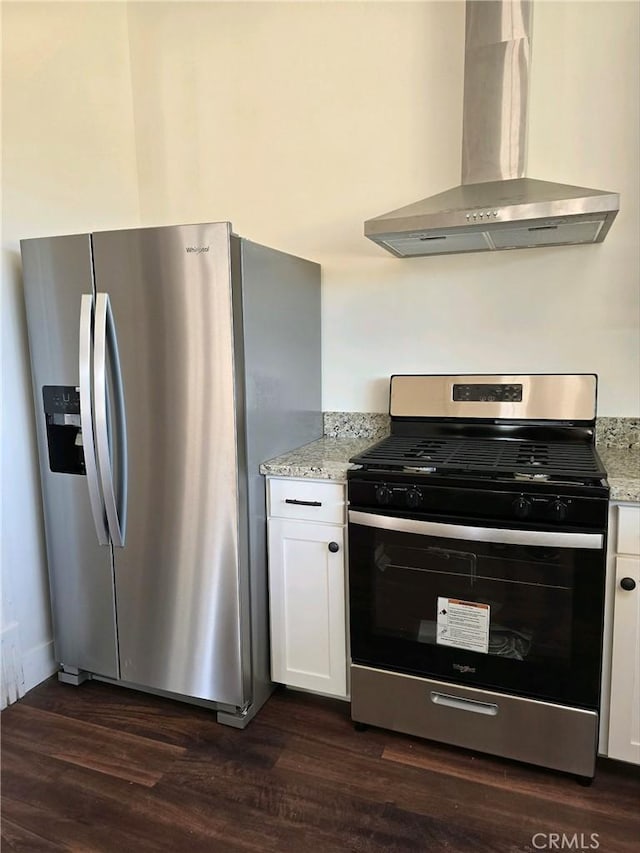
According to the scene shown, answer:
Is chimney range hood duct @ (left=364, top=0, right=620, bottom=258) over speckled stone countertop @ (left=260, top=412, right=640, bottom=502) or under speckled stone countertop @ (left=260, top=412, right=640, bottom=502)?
over

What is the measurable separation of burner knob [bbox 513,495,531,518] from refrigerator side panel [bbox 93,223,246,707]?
88 cm

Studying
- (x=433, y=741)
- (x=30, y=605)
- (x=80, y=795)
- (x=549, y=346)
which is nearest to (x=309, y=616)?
(x=433, y=741)

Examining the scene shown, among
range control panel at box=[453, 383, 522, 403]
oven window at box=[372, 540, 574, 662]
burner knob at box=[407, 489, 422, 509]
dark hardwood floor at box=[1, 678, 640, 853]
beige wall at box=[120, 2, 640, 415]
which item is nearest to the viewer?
dark hardwood floor at box=[1, 678, 640, 853]

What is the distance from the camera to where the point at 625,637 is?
1.67 meters

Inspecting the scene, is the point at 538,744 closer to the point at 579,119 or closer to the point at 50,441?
the point at 50,441

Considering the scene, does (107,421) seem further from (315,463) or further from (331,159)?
(331,159)

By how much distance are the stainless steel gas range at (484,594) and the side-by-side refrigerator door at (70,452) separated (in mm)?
931

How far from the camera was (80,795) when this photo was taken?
1747mm

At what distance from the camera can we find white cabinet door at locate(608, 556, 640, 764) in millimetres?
1645

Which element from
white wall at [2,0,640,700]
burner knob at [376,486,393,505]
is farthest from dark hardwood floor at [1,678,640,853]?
burner knob at [376,486,393,505]

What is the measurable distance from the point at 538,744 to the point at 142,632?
1.36 metres

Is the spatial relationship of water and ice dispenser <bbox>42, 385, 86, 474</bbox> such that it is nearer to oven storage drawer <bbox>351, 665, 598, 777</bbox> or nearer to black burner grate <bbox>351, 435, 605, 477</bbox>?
black burner grate <bbox>351, 435, 605, 477</bbox>

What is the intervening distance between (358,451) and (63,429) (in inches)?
43.5

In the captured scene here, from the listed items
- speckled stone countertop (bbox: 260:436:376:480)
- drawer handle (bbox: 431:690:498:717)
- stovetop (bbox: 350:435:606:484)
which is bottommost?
drawer handle (bbox: 431:690:498:717)
